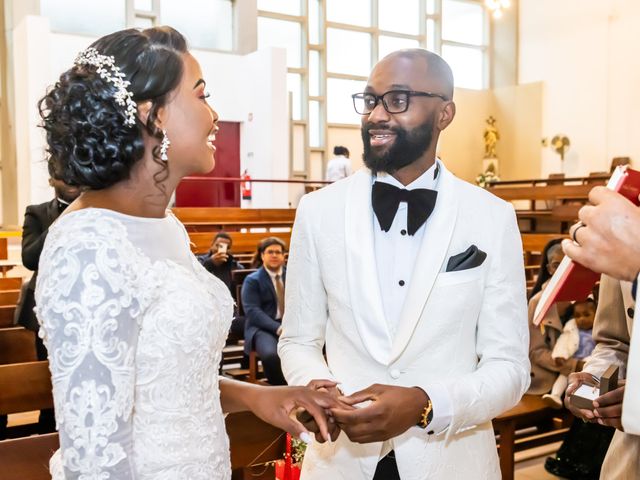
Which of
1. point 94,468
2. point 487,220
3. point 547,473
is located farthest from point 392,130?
point 547,473

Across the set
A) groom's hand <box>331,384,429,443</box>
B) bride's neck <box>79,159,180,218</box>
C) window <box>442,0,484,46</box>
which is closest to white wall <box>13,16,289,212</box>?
window <box>442,0,484,46</box>

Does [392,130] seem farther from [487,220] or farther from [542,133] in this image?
[542,133]

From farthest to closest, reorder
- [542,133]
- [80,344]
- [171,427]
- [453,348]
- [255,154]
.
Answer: [542,133]
[255,154]
[453,348]
[171,427]
[80,344]

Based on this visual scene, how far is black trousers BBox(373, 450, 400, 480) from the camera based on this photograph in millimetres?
1744

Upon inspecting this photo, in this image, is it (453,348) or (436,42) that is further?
(436,42)

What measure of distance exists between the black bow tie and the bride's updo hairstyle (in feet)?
2.11

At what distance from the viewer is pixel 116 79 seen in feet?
4.52

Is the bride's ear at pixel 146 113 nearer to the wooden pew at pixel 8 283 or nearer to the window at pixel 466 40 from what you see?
the wooden pew at pixel 8 283

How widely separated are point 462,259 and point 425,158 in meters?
0.36

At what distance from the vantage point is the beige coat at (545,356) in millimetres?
4281

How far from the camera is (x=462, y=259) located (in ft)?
5.70

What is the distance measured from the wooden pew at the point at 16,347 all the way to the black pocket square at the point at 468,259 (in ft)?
8.84

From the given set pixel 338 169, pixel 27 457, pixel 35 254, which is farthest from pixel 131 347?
pixel 338 169

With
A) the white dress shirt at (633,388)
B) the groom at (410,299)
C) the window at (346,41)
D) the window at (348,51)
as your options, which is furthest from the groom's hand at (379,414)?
the window at (348,51)
